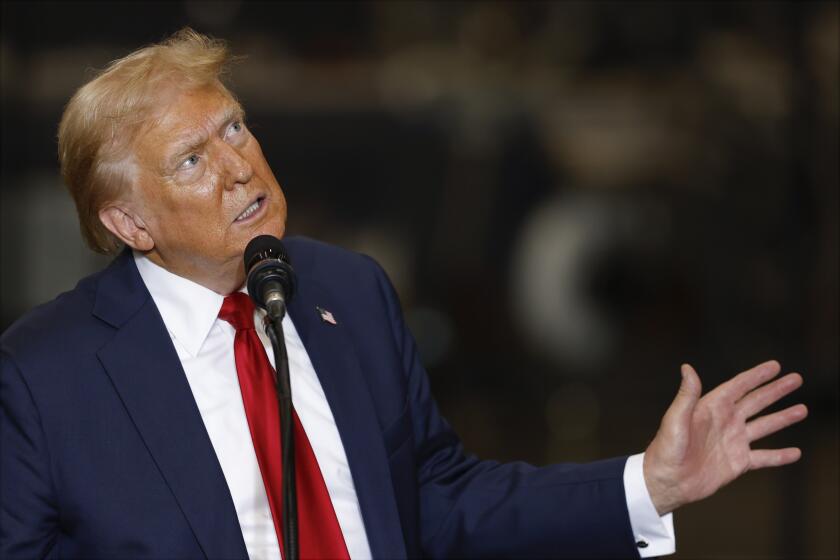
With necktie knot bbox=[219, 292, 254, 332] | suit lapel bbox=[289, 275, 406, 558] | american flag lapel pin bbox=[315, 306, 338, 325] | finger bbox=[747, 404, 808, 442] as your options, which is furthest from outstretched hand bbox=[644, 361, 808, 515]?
necktie knot bbox=[219, 292, 254, 332]

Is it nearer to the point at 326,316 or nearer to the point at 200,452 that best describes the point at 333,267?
the point at 326,316

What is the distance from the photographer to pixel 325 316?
5.84 ft

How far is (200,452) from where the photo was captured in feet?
5.07

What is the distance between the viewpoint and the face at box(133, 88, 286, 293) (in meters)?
1.60

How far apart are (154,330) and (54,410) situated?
19 cm

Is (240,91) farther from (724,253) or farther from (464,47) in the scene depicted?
(724,253)

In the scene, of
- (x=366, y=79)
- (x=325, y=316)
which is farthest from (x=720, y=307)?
(x=325, y=316)

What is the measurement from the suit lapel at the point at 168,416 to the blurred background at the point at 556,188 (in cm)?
237

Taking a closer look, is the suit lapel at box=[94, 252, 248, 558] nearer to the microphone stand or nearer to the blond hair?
the blond hair

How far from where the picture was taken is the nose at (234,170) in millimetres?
1611

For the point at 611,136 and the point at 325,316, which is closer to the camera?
the point at 325,316

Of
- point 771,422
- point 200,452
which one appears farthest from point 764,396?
point 200,452

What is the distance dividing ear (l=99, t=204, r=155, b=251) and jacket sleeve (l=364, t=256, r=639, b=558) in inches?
16.0

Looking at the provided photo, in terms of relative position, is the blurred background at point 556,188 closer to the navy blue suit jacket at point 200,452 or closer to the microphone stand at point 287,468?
the navy blue suit jacket at point 200,452
